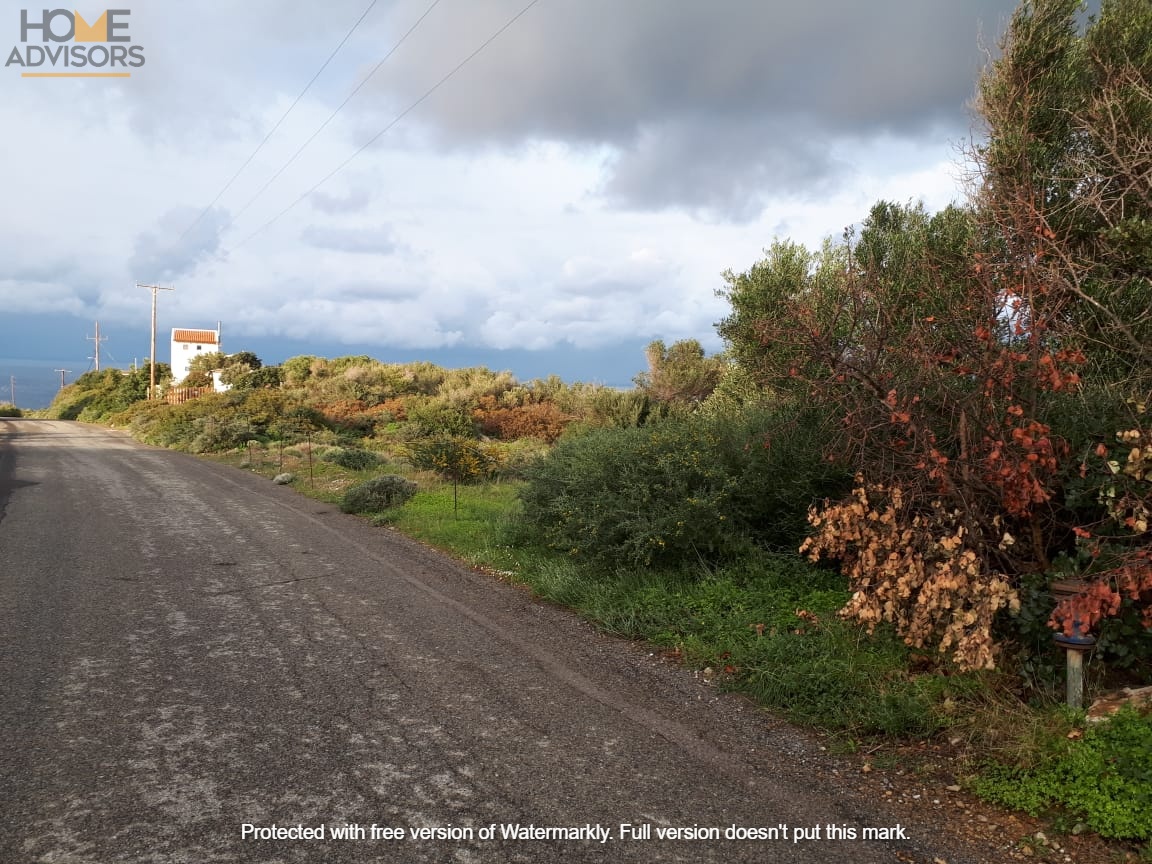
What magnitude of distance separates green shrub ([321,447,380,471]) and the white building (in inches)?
1626

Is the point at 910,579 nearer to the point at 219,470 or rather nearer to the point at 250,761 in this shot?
the point at 250,761

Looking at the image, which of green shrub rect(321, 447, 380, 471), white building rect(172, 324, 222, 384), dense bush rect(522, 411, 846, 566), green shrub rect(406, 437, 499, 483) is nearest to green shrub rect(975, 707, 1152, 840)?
dense bush rect(522, 411, 846, 566)

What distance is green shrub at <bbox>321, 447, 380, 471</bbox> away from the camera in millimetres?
19538

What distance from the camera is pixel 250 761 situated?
13.1 feet

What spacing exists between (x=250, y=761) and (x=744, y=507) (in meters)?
5.16

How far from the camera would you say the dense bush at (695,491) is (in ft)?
24.1

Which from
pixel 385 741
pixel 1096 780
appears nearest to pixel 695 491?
pixel 385 741

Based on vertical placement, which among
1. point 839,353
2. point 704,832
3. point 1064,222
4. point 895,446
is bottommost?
point 704,832

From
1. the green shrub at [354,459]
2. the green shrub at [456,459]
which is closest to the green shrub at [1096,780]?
the green shrub at [456,459]

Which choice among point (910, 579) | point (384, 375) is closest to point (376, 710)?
point (910, 579)

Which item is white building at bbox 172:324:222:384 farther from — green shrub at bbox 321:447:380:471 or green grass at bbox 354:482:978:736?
green grass at bbox 354:482:978:736

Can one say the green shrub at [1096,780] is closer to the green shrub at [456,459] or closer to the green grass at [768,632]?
the green grass at [768,632]

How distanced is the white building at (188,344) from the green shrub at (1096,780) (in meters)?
60.2

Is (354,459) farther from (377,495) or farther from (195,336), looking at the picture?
(195,336)
